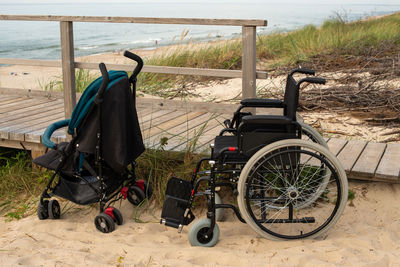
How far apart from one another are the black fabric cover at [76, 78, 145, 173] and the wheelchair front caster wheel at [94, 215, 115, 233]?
1.11 ft

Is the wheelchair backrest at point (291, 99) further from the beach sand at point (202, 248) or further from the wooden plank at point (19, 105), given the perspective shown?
the wooden plank at point (19, 105)

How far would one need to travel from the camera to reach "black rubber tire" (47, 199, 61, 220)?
3.64 m

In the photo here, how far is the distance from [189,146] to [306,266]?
142 centimetres

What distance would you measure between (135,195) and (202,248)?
3.00 feet

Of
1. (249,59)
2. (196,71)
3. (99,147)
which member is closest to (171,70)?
(196,71)

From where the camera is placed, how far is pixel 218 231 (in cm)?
315

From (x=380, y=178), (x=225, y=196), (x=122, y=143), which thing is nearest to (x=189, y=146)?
(x=225, y=196)

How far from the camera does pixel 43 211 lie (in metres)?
3.65

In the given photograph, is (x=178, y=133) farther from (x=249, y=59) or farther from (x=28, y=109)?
(x=28, y=109)

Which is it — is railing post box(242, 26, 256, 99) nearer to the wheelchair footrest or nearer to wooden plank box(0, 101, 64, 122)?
the wheelchair footrest

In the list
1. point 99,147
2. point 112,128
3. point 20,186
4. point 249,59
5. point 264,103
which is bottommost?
point 20,186

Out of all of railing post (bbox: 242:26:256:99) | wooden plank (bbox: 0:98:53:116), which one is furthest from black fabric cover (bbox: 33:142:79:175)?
wooden plank (bbox: 0:98:53:116)

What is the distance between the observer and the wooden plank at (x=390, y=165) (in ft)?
11.4

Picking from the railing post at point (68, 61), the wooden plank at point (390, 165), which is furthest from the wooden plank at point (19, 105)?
the wooden plank at point (390, 165)
